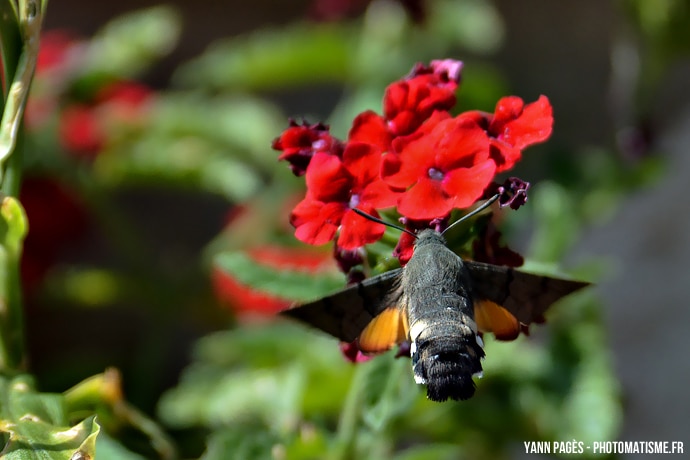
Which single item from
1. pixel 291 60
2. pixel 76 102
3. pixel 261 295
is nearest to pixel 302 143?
pixel 261 295

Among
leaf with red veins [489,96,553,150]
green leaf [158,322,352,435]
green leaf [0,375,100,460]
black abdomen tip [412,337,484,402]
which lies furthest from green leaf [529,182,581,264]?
green leaf [0,375,100,460]

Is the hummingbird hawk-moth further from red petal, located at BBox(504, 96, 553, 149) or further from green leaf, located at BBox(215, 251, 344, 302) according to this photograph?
green leaf, located at BBox(215, 251, 344, 302)

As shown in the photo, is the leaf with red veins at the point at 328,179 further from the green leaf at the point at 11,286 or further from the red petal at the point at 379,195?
the green leaf at the point at 11,286

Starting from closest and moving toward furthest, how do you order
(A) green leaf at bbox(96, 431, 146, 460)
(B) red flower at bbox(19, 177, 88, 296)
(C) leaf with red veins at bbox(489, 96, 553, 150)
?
1. (C) leaf with red veins at bbox(489, 96, 553, 150)
2. (A) green leaf at bbox(96, 431, 146, 460)
3. (B) red flower at bbox(19, 177, 88, 296)

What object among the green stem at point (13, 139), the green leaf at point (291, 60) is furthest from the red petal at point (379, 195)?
the green leaf at point (291, 60)

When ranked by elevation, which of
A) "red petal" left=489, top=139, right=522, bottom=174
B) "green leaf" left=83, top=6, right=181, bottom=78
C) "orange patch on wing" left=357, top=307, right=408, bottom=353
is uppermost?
"green leaf" left=83, top=6, right=181, bottom=78

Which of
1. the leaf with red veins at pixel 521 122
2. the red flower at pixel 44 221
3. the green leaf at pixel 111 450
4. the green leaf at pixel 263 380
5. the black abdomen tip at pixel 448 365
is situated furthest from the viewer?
the red flower at pixel 44 221
